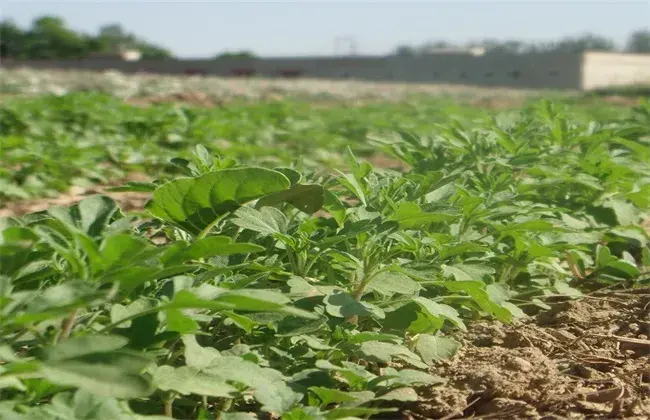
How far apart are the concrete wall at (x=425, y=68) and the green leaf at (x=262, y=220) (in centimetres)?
3711

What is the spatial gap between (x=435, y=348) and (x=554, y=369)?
1.02 feet

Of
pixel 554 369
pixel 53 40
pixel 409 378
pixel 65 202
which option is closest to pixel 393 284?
pixel 409 378

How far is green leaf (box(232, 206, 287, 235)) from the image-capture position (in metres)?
2.20

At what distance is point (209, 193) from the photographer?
6.95ft

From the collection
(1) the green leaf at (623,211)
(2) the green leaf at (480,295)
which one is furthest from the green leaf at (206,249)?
(1) the green leaf at (623,211)

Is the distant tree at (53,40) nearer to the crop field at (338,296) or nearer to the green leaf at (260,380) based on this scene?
the crop field at (338,296)

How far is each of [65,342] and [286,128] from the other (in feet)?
26.6

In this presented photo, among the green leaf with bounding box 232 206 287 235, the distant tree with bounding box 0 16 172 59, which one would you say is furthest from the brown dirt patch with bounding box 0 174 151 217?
the distant tree with bounding box 0 16 172 59

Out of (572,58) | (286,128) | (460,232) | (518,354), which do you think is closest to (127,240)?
(518,354)

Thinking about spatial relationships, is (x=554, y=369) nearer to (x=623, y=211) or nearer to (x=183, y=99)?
(x=623, y=211)

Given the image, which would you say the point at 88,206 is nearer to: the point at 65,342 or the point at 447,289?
the point at 65,342

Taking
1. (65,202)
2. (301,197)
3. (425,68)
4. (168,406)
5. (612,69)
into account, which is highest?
(301,197)

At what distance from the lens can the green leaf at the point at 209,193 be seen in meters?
2.08

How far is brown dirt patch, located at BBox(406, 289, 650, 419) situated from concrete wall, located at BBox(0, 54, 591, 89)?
3685 centimetres
